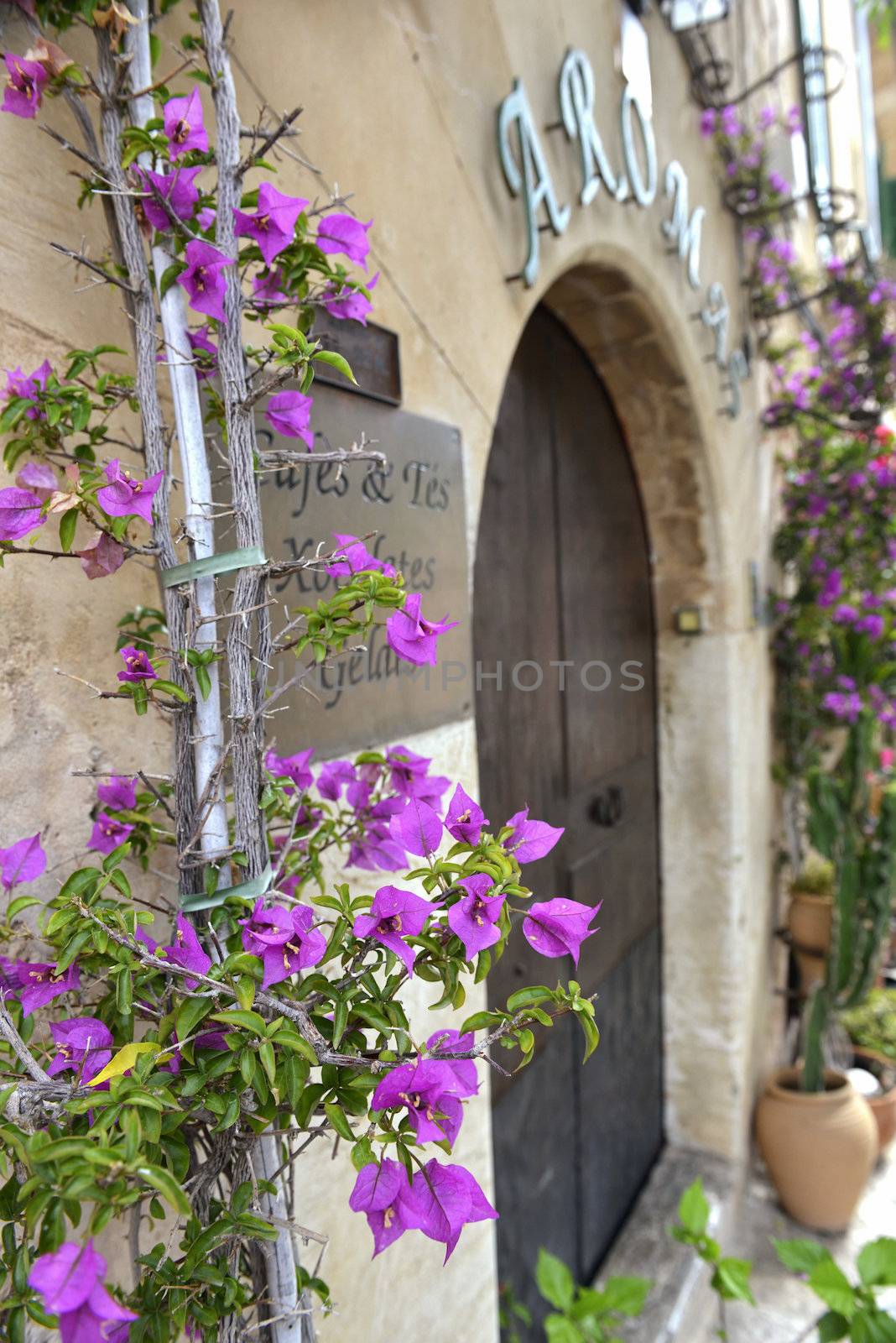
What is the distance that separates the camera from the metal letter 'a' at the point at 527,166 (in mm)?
1383

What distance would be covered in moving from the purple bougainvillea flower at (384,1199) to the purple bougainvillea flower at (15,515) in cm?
48

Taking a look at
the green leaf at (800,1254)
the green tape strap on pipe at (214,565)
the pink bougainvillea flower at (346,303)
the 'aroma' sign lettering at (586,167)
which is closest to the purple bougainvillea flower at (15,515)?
the green tape strap on pipe at (214,565)

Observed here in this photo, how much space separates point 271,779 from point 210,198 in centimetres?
47

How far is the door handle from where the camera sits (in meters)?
2.26

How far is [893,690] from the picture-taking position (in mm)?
3312

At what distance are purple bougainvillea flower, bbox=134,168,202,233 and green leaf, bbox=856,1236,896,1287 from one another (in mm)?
1937

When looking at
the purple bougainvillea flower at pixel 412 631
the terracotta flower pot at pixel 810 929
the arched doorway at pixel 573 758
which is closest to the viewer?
the purple bougainvillea flower at pixel 412 631

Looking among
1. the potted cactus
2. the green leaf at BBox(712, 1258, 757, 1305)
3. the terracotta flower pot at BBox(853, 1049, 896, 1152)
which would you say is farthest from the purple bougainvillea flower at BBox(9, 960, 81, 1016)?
the terracotta flower pot at BBox(853, 1049, 896, 1152)

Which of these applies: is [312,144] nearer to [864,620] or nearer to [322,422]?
[322,422]

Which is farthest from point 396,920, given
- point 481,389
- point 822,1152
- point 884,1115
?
point 884,1115

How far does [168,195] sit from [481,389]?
771 millimetres

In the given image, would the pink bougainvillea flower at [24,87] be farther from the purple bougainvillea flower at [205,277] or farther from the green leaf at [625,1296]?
the green leaf at [625,1296]

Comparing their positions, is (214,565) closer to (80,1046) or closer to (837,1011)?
(80,1046)

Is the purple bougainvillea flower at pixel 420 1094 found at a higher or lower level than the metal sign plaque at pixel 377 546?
lower
